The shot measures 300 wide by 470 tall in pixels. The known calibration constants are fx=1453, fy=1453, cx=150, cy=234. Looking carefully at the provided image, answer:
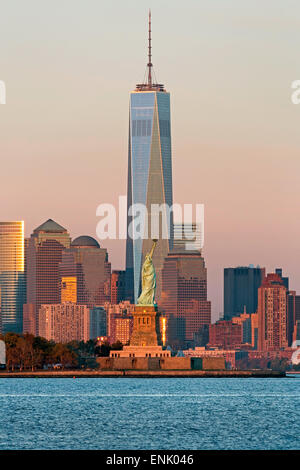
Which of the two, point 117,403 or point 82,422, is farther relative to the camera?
point 117,403
